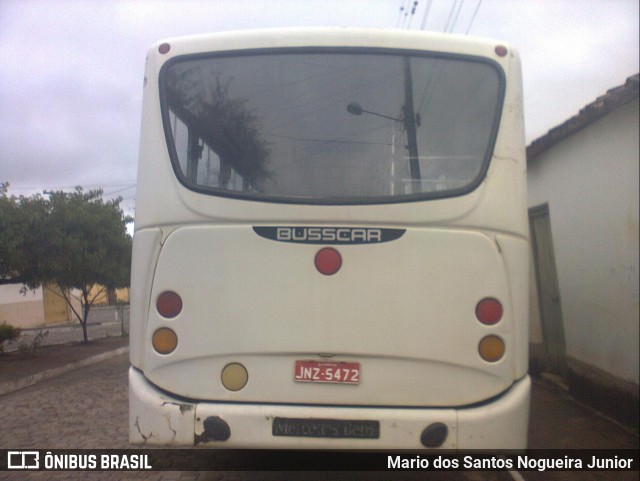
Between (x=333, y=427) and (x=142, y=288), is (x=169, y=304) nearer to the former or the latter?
(x=142, y=288)

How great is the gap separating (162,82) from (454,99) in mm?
1978

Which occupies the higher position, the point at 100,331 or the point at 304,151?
the point at 304,151

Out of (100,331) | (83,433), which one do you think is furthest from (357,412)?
(100,331)

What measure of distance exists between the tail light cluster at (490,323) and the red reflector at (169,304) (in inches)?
74.3

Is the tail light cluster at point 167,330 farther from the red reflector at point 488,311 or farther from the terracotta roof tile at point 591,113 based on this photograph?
the terracotta roof tile at point 591,113

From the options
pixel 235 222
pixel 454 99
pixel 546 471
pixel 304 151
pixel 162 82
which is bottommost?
pixel 546 471

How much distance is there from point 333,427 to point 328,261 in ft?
3.33

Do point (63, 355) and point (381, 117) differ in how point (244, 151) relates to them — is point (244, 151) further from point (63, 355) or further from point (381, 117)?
point (63, 355)

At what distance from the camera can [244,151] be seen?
4207 mm

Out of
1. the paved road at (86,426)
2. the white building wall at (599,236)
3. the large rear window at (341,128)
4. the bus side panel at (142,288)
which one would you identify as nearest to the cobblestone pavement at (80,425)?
the paved road at (86,426)

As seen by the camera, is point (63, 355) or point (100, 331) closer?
point (63, 355)

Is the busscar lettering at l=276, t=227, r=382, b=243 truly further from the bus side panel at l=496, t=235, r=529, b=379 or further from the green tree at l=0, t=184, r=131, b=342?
the green tree at l=0, t=184, r=131, b=342

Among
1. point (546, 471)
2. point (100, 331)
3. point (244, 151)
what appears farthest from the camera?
point (100, 331)

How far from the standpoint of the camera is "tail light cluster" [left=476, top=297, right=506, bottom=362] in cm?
396
